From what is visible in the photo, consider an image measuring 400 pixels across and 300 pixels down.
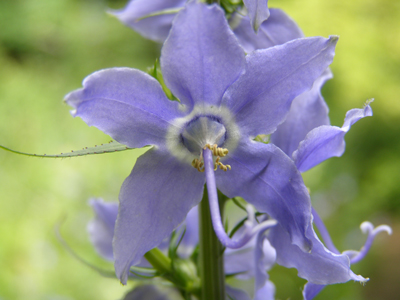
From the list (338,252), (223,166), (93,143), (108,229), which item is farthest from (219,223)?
(93,143)

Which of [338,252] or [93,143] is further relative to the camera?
[93,143]

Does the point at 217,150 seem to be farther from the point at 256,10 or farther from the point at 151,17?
the point at 151,17

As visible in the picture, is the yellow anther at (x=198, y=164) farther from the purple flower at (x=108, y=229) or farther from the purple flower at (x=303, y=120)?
the purple flower at (x=108, y=229)

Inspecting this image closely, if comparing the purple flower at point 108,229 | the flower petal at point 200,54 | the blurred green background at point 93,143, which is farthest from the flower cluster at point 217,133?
the blurred green background at point 93,143

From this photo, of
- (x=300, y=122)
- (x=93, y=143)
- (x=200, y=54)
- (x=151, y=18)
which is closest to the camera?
Result: (x=200, y=54)

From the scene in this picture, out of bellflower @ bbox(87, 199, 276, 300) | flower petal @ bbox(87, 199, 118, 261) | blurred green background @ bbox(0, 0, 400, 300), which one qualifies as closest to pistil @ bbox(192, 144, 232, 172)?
bellflower @ bbox(87, 199, 276, 300)

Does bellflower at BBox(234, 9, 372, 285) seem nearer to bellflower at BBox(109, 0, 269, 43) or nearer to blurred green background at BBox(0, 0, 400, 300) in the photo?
bellflower at BBox(109, 0, 269, 43)

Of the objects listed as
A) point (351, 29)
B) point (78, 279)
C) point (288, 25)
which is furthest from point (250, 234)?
point (351, 29)
